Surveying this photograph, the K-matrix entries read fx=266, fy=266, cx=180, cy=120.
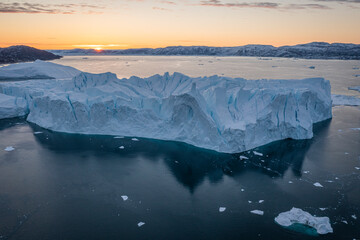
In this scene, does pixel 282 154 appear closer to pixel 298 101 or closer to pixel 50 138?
pixel 298 101

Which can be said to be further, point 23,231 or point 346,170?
point 346,170

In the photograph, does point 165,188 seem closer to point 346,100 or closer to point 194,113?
point 194,113

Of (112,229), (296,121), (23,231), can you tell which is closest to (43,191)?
(23,231)

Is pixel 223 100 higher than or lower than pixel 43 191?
higher

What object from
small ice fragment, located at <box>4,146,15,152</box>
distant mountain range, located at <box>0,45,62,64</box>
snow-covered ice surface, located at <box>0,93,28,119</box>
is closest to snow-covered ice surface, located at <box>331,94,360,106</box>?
small ice fragment, located at <box>4,146,15,152</box>

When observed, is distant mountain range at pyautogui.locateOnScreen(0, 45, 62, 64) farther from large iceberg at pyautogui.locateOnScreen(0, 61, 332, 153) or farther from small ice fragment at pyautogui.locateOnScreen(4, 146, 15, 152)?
small ice fragment at pyautogui.locateOnScreen(4, 146, 15, 152)

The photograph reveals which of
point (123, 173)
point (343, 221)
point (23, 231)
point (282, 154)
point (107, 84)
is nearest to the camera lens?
point (23, 231)
